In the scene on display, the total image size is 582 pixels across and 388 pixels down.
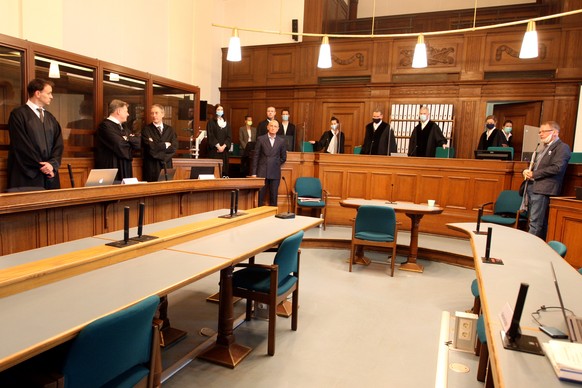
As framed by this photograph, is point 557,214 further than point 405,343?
Yes

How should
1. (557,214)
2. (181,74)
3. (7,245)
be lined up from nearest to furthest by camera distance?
(7,245) < (557,214) < (181,74)

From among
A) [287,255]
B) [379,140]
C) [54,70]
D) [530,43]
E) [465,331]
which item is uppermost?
[530,43]

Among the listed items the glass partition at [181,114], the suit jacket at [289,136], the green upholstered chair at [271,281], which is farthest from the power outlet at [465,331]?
the glass partition at [181,114]

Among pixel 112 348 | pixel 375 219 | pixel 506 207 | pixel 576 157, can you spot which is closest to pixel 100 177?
pixel 112 348

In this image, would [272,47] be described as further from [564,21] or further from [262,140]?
[564,21]

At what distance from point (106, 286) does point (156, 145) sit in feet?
10.7

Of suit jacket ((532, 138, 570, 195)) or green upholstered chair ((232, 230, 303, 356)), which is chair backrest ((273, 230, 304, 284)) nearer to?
green upholstered chair ((232, 230, 303, 356))

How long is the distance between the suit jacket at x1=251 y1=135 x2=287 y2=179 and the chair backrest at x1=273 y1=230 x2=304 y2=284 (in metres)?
3.12

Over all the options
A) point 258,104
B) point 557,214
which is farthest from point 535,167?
point 258,104

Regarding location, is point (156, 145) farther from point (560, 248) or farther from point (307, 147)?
point (560, 248)

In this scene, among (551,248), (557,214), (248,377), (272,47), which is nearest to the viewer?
(248,377)

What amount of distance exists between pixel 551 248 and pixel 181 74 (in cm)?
677

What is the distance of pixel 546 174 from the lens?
14.1 feet

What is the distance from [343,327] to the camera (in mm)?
3053
